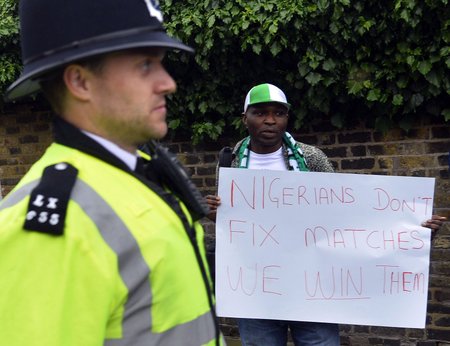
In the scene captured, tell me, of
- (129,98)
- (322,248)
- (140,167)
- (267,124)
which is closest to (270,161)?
(267,124)

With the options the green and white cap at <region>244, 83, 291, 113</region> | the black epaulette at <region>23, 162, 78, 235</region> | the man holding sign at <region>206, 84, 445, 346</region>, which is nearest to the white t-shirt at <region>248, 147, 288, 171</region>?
the man holding sign at <region>206, 84, 445, 346</region>

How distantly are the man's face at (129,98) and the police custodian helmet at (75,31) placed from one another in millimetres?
46

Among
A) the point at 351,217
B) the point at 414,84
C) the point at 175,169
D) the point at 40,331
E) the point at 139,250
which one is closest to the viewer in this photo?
the point at 40,331

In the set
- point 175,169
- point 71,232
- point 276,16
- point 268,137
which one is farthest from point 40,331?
point 276,16

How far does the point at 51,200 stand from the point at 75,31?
37 cm

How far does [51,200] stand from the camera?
1143mm

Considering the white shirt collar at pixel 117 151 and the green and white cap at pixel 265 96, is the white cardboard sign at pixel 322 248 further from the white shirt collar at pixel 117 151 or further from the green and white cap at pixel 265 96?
the white shirt collar at pixel 117 151

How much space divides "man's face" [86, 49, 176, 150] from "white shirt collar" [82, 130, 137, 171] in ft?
0.04

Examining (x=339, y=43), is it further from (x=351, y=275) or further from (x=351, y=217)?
(x=351, y=275)

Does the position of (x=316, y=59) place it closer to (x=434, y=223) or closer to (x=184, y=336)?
(x=434, y=223)

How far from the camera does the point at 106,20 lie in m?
1.24

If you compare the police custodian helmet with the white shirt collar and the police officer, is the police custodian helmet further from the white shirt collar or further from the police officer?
the white shirt collar

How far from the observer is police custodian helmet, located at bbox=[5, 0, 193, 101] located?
1219 millimetres

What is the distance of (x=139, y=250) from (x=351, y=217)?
1.99 metres
